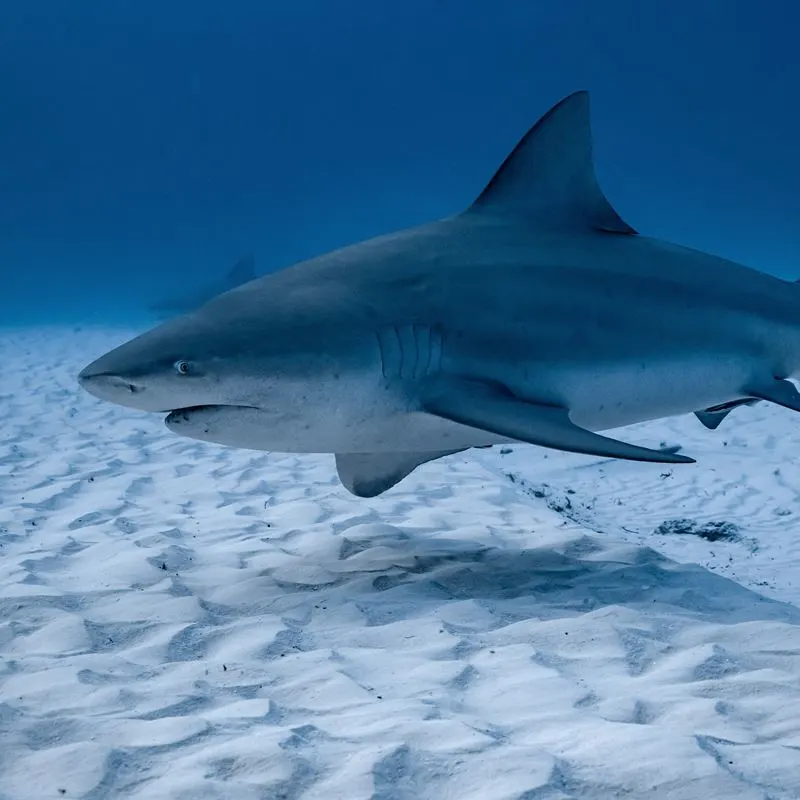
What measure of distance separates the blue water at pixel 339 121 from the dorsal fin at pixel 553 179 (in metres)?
32.6

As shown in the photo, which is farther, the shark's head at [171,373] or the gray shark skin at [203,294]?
the gray shark skin at [203,294]

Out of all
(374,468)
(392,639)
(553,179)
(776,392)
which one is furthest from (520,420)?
(776,392)

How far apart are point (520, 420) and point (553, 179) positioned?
143 centimetres

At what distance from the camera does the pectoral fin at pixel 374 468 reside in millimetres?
3660

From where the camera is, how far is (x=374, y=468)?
12.1 feet

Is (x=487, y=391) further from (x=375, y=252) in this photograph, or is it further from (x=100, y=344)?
(x=100, y=344)

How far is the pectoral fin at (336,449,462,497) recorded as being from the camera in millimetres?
3660

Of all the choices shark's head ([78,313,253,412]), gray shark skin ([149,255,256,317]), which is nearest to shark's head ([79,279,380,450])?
shark's head ([78,313,253,412])

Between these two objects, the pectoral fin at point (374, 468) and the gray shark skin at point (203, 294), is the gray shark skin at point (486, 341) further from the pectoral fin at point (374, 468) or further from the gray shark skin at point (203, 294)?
the gray shark skin at point (203, 294)

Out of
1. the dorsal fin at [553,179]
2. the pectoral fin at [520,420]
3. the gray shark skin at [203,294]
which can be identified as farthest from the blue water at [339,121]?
the pectoral fin at [520,420]

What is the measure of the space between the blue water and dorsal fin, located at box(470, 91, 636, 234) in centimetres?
Result: 3259

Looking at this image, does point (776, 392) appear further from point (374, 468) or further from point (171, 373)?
point (171, 373)

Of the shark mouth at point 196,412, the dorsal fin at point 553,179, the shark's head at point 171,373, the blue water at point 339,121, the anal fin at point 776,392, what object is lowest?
the anal fin at point 776,392

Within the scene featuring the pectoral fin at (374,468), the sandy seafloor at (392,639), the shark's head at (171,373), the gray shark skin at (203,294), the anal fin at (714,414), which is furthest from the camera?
the gray shark skin at (203,294)
